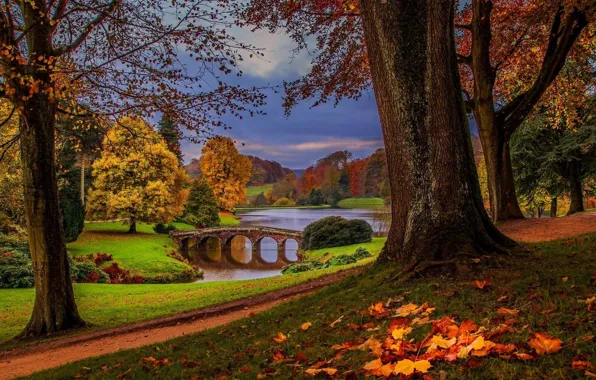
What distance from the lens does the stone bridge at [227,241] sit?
3859cm

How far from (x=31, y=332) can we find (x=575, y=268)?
10239 mm

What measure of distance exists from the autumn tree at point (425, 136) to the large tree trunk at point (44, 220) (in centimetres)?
722

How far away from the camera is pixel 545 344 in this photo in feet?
7.98

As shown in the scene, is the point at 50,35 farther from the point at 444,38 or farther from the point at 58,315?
the point at 444,38

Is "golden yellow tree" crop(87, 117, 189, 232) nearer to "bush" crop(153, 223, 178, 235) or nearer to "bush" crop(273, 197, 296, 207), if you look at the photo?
"bush" crop(153, 223, 178, 235)

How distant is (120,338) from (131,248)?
2536 centimetres

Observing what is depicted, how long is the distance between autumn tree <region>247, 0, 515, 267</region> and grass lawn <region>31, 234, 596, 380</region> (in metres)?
0.43

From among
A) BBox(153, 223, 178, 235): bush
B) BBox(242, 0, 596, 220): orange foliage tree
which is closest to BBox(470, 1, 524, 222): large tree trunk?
BBox(242, 0, 596, 220): orange foliage tree

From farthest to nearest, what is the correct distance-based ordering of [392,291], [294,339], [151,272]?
[151,272], [392,291], [294,339]

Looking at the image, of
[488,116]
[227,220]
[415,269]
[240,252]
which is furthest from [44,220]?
[227,220]

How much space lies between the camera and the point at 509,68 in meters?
15.5

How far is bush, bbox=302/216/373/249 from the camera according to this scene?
3375 cm

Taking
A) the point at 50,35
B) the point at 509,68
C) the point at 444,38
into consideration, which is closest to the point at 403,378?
the point at 444,38

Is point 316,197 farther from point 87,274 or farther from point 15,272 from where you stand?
point 15,272
